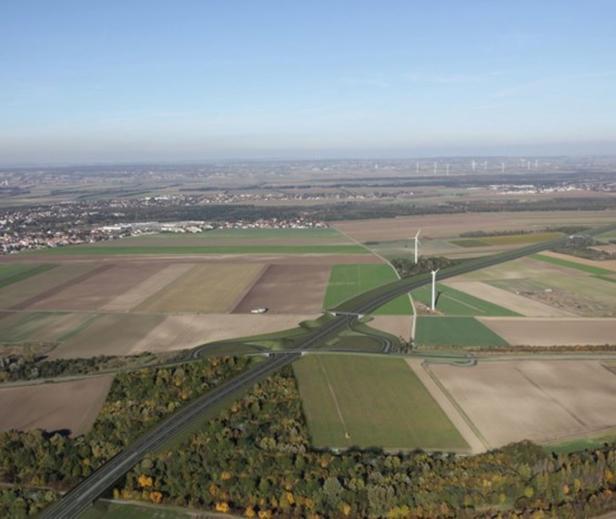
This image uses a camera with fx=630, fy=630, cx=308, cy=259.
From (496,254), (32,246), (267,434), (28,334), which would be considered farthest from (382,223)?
(267,434)

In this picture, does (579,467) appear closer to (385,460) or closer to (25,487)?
(385,460)

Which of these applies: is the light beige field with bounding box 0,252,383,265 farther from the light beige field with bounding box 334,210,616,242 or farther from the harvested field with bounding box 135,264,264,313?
the light beige field with bounding box 334,210,616,242

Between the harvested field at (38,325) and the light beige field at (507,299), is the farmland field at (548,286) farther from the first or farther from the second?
the harvested field at (38,325)

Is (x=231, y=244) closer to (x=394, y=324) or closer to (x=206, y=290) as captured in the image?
(x=206, y=290)

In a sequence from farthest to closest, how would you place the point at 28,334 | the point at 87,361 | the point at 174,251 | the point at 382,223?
the point at 382,223 < the point at 174,251 < the point at 28,334 < the point at 87,361

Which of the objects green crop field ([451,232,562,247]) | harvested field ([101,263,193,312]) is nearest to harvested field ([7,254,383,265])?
harvested field ([101,263,193,312])
